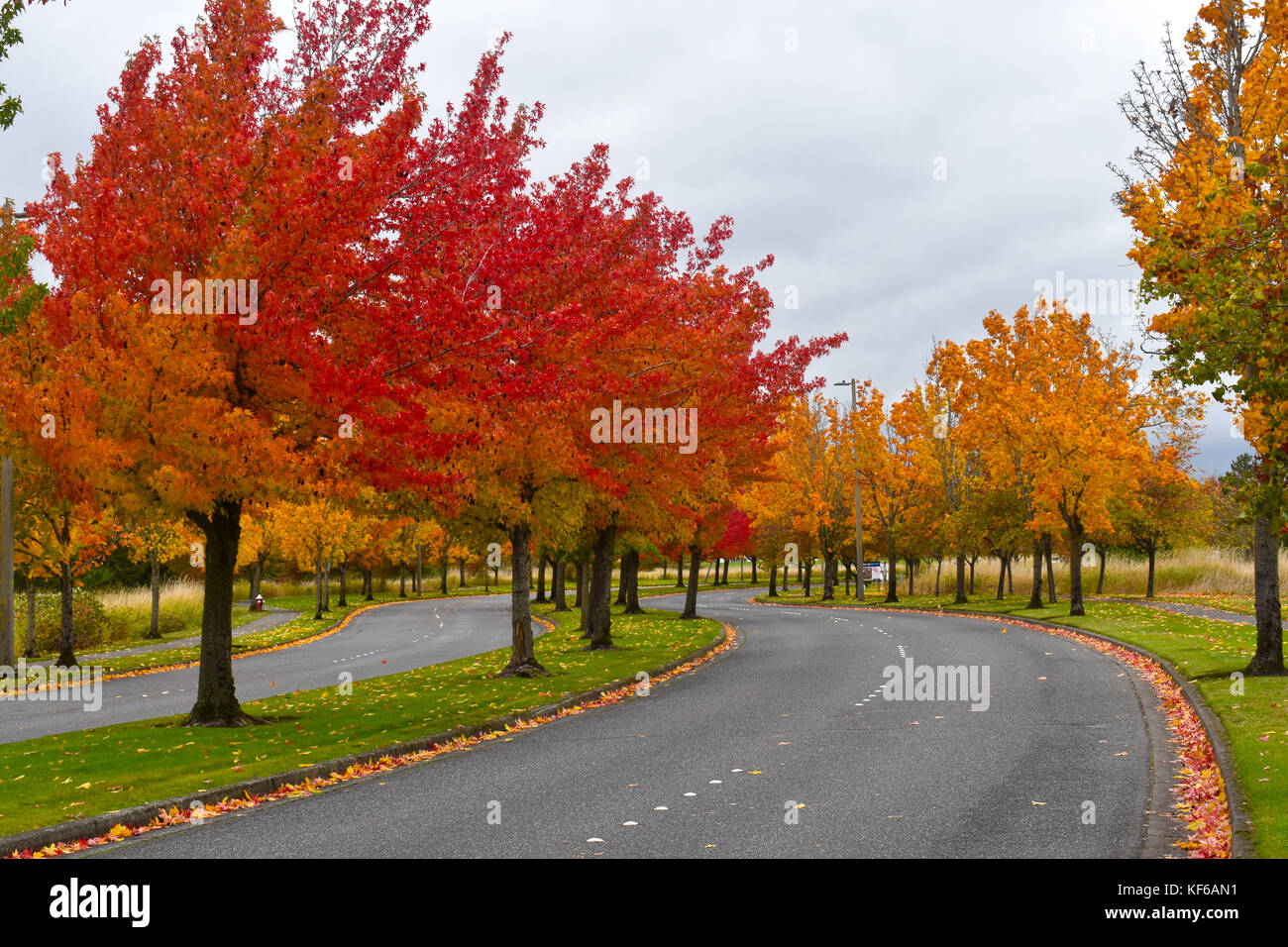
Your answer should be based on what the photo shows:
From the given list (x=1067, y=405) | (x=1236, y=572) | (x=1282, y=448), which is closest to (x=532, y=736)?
(x=1282, y=448)

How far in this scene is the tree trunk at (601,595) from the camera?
23844 millimetres

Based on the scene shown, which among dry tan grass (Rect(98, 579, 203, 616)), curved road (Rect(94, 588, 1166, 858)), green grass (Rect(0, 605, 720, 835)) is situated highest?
curved road (Rect(94, 588, 1166, 858))

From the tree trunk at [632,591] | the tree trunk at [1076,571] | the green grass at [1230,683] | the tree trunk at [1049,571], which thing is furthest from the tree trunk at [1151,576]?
the tree trunk at [632,591]

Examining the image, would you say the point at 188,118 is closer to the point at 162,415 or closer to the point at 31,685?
the point at 162,415

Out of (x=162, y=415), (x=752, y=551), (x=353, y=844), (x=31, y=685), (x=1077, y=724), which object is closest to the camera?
(x=353, y=844)

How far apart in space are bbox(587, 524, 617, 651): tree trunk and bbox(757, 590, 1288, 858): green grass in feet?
39.2

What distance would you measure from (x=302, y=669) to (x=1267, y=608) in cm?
2024

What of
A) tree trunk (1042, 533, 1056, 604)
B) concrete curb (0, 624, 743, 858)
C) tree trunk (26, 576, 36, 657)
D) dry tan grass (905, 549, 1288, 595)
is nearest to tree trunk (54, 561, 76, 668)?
tree trunk (26, 576, 36, 657)

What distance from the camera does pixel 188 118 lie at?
40.2 ft

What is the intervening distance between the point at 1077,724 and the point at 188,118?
13620 millimetres

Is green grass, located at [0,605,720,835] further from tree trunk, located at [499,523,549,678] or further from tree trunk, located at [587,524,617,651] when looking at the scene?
tree trunk, located at [587,524,617,651]

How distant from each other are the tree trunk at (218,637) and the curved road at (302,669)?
2338 mm

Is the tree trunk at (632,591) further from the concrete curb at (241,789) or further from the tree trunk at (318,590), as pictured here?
the concrete curb at (241,789)

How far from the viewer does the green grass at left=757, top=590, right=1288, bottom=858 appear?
7.29m
